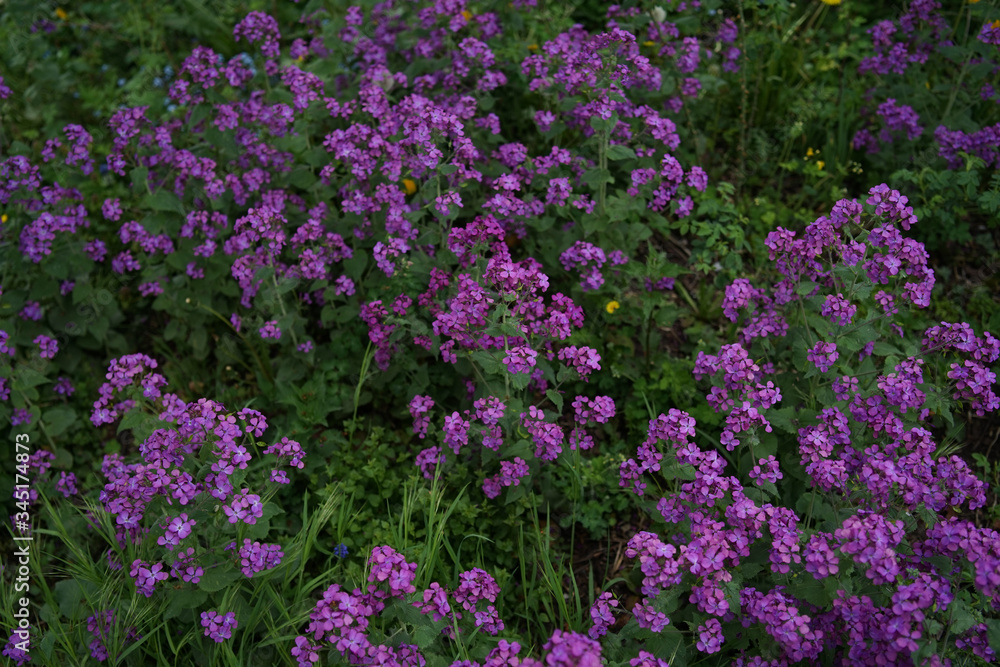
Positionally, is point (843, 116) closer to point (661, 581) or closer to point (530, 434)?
point (530, 434)

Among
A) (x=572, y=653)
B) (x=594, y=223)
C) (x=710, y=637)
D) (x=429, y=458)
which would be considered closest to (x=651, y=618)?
(x=710, y=637)

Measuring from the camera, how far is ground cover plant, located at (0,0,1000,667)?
270 cm

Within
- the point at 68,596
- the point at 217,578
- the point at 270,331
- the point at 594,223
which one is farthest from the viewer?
the point at 594,223

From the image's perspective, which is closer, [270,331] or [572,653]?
[572,653]

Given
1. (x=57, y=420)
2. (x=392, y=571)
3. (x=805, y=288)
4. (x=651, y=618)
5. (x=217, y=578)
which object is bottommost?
(x=57, y=420)

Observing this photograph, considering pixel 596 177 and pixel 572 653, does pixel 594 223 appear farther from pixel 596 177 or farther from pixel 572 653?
pixel 572 653

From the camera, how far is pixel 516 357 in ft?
9.45

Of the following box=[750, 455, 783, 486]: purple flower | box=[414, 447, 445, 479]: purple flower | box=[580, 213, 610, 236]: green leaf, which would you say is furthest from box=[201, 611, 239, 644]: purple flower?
box=[580, 213, 610, 236]: green leaf

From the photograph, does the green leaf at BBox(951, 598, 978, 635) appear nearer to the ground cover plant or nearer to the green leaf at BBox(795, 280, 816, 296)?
the ground cover plant

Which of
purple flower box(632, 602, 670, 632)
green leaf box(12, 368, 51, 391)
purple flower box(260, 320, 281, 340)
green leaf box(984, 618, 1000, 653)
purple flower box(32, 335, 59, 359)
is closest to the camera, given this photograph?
green leaf box(984, 618, 1000, 653)

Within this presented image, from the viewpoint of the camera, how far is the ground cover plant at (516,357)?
2699mm

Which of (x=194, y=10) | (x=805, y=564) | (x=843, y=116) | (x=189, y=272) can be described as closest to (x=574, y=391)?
(x=805, y=564)

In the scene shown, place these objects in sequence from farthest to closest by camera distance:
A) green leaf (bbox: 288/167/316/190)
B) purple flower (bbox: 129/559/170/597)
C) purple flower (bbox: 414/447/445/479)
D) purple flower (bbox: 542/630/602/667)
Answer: green leaf (bbox: 288/167/316/190) < purple flower (bbox: 414/447/445/479) < purple flower (bbox: 129/559/170/597) < purple flower (bbox: 542/630/602/667)

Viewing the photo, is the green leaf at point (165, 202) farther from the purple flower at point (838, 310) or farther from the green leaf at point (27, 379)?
the purple flower at point (838, 310)
